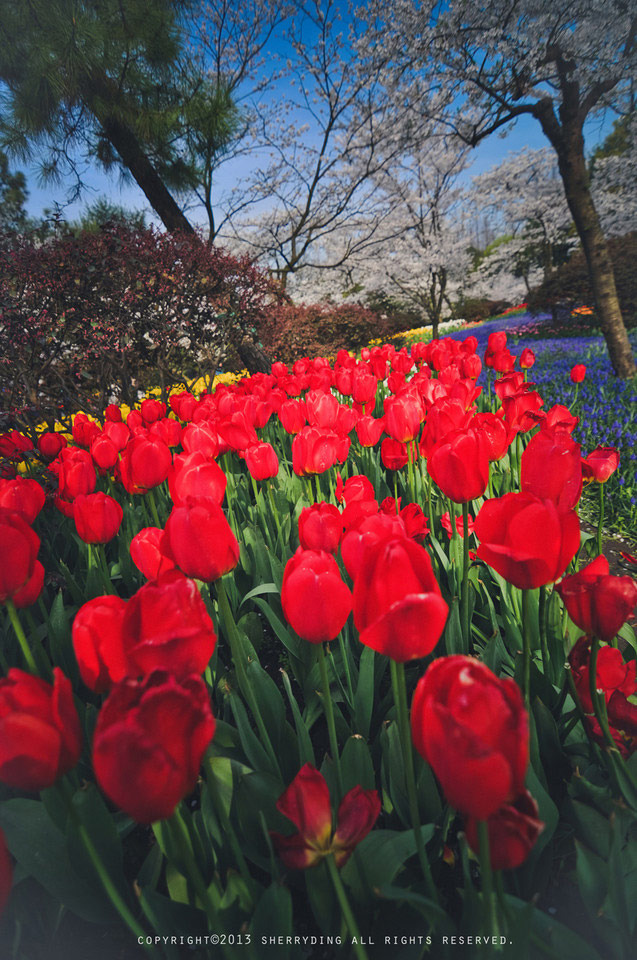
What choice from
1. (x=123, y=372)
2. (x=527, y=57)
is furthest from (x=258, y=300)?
(x=527, y=57)

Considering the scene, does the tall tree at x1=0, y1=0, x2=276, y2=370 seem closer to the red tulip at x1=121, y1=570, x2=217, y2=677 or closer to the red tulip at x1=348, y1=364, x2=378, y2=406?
the red tulip at x1=348, y1=364, x2=378, y2=406

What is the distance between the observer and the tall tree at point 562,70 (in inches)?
206

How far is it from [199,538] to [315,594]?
0.23 m

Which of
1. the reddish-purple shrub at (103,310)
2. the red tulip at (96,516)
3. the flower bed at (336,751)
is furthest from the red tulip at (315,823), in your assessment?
the reddish-purple shrub at (103,310)

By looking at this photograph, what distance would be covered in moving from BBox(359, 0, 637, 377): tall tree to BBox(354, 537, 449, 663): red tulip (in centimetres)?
594

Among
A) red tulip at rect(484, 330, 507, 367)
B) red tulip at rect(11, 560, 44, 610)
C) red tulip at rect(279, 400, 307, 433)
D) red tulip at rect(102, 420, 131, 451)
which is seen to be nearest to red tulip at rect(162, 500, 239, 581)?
red tulip at rect(11, 560, 44, 610)

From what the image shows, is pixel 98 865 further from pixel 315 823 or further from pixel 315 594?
pixel 315 594

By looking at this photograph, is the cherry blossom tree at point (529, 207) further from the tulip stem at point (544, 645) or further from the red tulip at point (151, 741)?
the red tulip at point (151, 741)

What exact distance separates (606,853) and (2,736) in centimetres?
92

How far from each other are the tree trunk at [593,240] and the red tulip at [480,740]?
238 inches

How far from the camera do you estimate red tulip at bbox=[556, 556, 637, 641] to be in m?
0.75

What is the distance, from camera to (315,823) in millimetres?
622

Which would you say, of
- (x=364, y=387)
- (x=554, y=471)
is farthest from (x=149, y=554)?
(x=364, y=387)

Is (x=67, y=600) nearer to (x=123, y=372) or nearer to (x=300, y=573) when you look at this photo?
(x=300, y=573)
